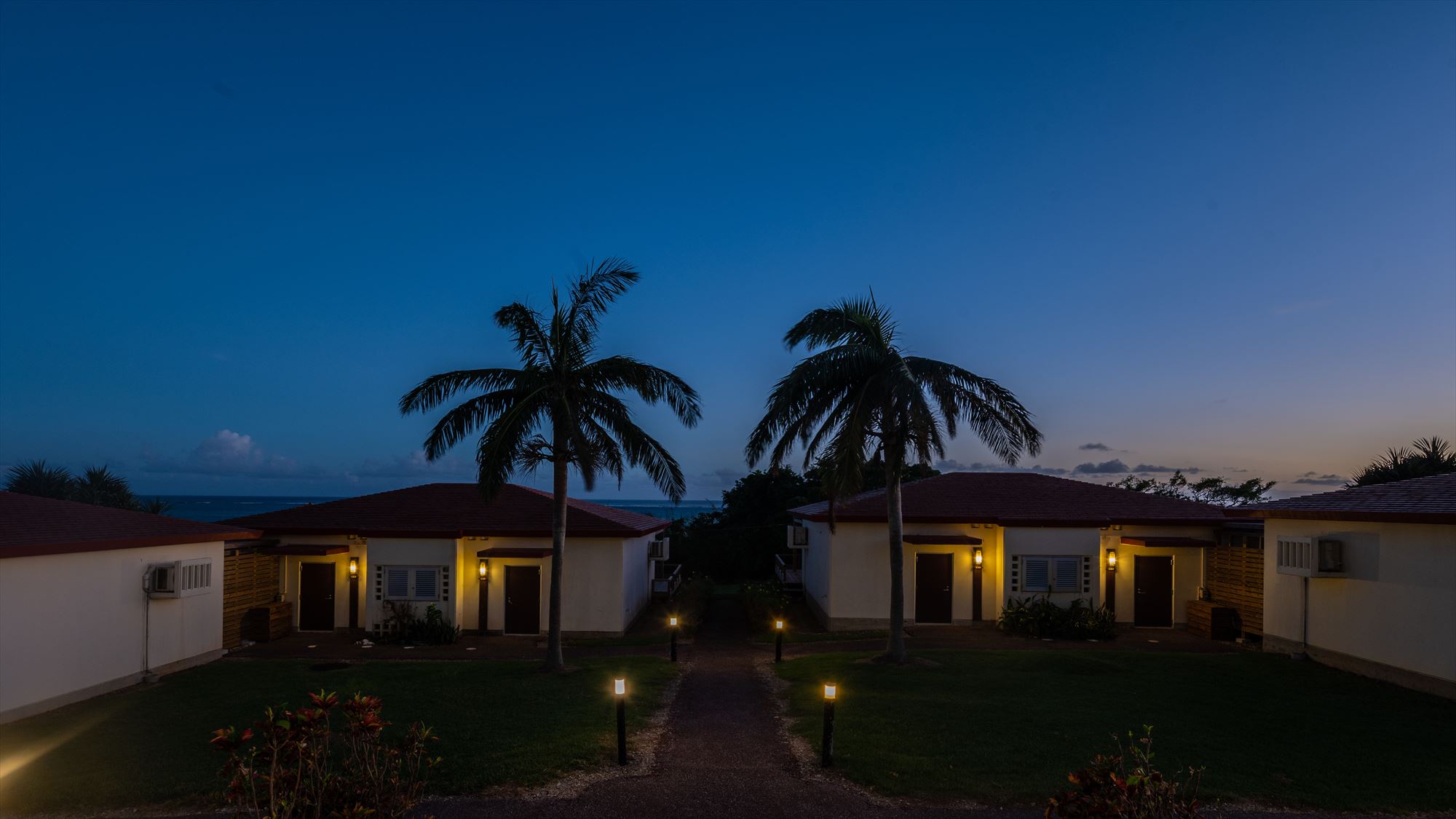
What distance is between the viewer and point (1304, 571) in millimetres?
14391

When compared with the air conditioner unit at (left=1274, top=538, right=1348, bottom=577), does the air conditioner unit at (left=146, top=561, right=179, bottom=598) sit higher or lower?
lower

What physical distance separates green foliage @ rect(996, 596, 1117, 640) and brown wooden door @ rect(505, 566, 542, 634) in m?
11.4

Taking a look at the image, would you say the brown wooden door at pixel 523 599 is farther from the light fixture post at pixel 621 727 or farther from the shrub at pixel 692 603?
the light fixture post at pixel 621 727

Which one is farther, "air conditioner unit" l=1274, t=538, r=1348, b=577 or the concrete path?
"air conditioner unit" l=1274, t=538, r=1348, b=577

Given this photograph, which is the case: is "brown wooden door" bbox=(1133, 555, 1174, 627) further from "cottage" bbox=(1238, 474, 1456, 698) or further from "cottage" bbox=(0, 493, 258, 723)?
"cottage" bbox=(0, 493, 258, 723)

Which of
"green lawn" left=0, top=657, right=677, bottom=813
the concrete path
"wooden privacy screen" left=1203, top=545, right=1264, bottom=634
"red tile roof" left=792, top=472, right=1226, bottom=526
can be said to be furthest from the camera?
"red tile roof" left=792, top=472, right=1226, bottom=526

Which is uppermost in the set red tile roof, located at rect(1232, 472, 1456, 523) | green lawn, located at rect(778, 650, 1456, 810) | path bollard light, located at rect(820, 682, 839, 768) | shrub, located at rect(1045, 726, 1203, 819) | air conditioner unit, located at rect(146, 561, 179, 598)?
red tile roof, located at rect(1232, 472, 1456, 523)

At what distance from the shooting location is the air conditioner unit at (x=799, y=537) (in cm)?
2484

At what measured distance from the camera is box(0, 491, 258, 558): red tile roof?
11383 mm

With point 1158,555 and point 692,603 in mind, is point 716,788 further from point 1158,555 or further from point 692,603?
point 1158,555

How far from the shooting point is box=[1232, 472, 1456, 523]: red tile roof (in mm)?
12359

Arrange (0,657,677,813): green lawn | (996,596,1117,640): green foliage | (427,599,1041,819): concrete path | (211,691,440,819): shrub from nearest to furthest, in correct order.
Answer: (211,691,440,819): shrub
(427,599,1041,819): concrete path
(0,657,677,813): green lawn
(996,596,1117,640): green foliage

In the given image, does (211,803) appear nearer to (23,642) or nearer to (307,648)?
(23,642)

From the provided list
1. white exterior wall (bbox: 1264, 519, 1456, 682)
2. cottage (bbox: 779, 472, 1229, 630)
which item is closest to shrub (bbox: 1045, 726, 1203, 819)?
white exterior wall (bbox: 1264, 519, 1456, 682)
